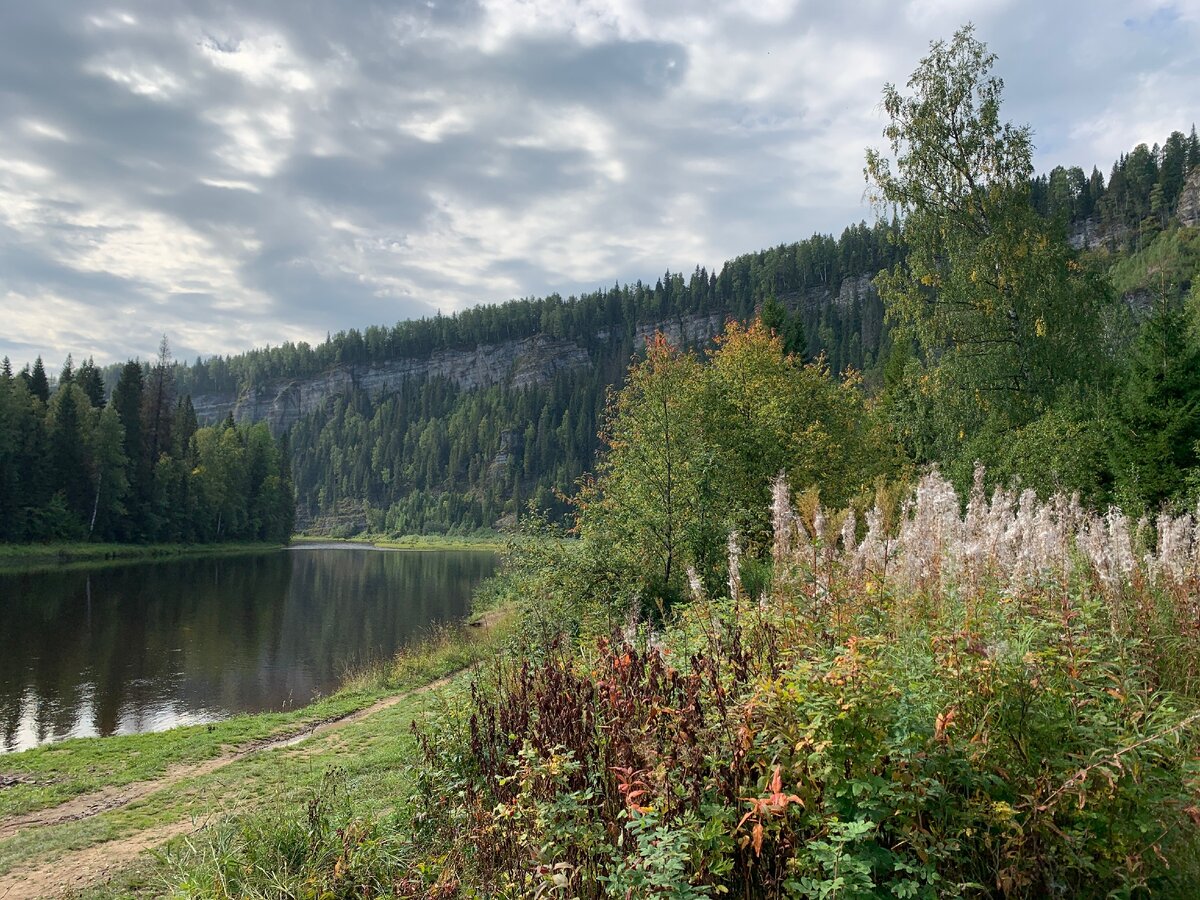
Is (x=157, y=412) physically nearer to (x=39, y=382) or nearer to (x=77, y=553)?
(x=39, y=382)

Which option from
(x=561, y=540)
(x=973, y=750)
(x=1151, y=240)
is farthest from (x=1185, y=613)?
(x=1151, y=240)

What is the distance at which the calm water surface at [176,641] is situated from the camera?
18.2m

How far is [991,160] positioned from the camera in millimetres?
22828

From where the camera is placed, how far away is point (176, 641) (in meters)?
27.0

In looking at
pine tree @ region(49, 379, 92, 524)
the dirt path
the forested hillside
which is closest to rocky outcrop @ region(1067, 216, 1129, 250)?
the forested hillside

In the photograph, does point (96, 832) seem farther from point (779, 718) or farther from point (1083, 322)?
point (1083, 322)

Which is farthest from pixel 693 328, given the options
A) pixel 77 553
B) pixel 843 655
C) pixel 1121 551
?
pixel 843 655

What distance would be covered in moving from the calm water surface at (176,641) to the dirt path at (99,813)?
4.77 meters

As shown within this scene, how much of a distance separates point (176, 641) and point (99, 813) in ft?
61.7

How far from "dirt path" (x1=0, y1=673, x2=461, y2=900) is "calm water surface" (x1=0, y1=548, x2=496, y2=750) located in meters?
4.77

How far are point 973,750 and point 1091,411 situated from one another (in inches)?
785

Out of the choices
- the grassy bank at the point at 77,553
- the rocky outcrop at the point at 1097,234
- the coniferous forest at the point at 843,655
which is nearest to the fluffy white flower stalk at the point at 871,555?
the coniferous forest at the point at 843,655

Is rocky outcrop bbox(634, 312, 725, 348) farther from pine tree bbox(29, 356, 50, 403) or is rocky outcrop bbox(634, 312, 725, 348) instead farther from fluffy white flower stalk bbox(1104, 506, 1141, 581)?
fluffy white flower stalk bbox(1104, 506, 1141, 581)

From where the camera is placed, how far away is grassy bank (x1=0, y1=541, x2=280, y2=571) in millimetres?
49500
